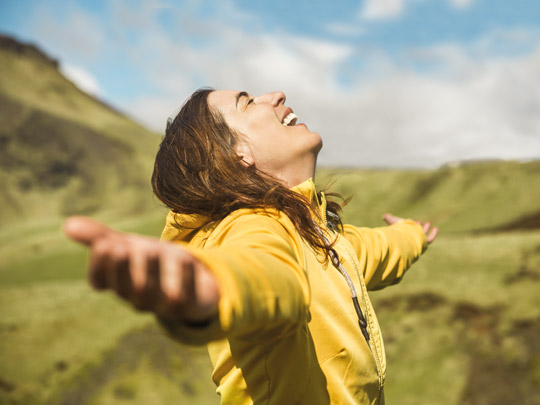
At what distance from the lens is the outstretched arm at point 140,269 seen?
1171 millimetres

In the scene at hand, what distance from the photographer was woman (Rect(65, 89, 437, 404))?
1.25m

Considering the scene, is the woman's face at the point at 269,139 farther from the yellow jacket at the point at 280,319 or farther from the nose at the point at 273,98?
the yellow jacket at the point at 280,319

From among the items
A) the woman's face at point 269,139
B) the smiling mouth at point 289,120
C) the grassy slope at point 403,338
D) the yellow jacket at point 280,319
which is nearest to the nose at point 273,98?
the woman's face at point 269,139

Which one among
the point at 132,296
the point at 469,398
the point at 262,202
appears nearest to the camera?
the point at 132,296

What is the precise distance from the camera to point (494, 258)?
20.2 m

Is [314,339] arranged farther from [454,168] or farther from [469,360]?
[454,168]

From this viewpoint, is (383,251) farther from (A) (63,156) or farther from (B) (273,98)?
(A) (63,156)

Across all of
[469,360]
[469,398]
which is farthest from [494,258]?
[469,398]

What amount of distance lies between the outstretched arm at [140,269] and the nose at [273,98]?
2.35 m

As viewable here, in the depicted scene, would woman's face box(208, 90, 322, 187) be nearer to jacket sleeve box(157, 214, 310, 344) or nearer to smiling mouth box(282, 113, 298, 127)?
smiling mouth box(282, 113, 298, 127)

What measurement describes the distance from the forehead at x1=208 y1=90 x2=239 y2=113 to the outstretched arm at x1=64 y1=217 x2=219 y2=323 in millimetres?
2215

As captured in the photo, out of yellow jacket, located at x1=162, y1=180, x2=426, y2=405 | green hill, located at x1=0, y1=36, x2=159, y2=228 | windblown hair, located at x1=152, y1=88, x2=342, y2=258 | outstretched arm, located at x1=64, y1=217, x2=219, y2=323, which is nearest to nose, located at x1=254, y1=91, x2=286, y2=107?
windblown hair, located at x1=152, y1=88, x2=342, y2=258

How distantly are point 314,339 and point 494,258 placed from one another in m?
20.2

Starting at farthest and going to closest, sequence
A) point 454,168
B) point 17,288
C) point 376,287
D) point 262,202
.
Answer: point 454,168
point 17,288
point 376,287
point 262,202
